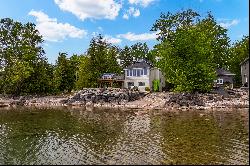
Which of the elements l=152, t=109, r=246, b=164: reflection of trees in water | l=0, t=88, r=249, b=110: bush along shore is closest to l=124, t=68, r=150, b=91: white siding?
l=0, t=88, r=249, b=110: bush along shore

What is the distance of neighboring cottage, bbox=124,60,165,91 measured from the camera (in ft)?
299

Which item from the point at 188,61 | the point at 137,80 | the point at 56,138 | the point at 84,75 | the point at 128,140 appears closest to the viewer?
the point at 128,140

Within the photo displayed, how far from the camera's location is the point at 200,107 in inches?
2623

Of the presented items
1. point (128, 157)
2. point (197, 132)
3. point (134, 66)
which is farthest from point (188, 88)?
point (128, 157)

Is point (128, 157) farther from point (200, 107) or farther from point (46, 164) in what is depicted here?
point (200, 107)

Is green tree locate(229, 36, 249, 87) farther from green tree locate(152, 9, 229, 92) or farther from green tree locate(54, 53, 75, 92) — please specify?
green tree locate(54, 53, 75, 92)

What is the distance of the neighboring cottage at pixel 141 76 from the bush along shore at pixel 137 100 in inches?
301

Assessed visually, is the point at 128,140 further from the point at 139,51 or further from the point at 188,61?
the point at 139,51

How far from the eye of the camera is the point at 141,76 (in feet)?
300

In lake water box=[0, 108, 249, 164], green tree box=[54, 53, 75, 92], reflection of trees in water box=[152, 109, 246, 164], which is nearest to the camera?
reflection of trees in water box=[152, 109, 246, 164]

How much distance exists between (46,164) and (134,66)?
6623 centimetres

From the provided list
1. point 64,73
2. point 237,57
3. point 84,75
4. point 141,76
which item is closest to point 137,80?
point 141,76

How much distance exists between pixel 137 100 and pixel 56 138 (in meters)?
41.2

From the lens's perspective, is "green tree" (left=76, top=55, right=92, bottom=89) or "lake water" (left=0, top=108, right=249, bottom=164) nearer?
"lake water" (left=0, top=108, right=249, bottom=164)
